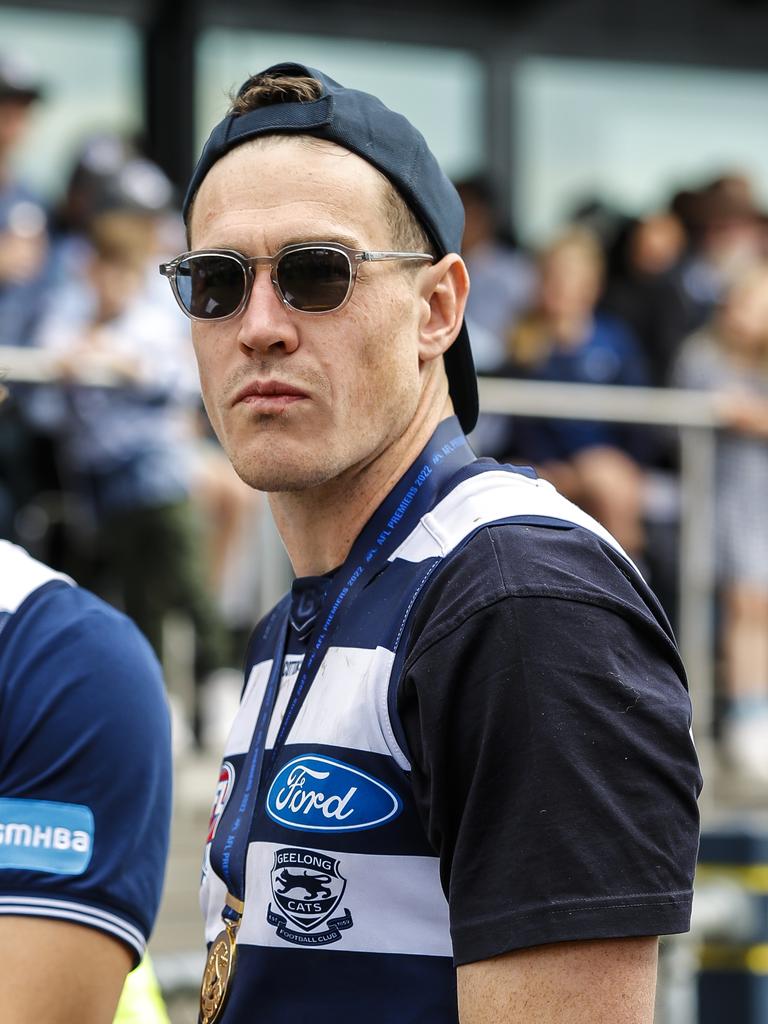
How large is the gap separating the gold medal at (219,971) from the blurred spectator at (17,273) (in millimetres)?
3350

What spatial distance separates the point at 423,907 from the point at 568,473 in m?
4.63

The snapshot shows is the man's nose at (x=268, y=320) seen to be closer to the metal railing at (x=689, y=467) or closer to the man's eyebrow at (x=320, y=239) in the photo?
the man's eyebrow at (x=320, y=239)

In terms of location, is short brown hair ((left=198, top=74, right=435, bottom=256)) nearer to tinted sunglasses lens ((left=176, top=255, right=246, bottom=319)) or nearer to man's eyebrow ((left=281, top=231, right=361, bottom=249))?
man's eyebrow ((left=281, top=231, right=361, bottom=249))

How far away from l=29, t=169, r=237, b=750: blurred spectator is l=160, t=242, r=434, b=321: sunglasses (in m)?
3.38

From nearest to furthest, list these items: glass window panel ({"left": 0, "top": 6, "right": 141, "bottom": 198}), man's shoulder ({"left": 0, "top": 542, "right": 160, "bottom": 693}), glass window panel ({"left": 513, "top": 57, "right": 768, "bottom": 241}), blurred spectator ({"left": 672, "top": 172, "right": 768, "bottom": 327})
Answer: man's shoulder ({"left": 0, "top": 542, "right": 160, "bottom": 693}) → blurred spectator ({"left": 672, "top": 172, "right": 768, "bottom": 327}) → glass window panel ({"left": 0, "top": 6, "right": 141, "bottom": 198}) → glass window panel ({"left": 513, "top": 57, "right": 768, "bottom": 241})

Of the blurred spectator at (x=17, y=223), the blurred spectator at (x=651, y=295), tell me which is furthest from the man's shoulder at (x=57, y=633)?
the blurred spectator at (x=651, y=295)

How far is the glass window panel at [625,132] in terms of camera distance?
1046cm

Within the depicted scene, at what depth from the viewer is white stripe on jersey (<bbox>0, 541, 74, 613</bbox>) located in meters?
2.32

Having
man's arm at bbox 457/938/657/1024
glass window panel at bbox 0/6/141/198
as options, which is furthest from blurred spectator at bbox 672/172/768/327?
man's arm at bbox 457/938/657/1024

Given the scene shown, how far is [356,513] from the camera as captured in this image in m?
1.95

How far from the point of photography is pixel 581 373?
6.55 metres

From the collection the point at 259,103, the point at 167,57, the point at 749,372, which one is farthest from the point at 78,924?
the point at 167,57

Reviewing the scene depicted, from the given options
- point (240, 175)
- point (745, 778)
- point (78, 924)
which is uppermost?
point (240, 175)

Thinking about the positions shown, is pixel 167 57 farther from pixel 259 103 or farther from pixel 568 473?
pixel 259 103
